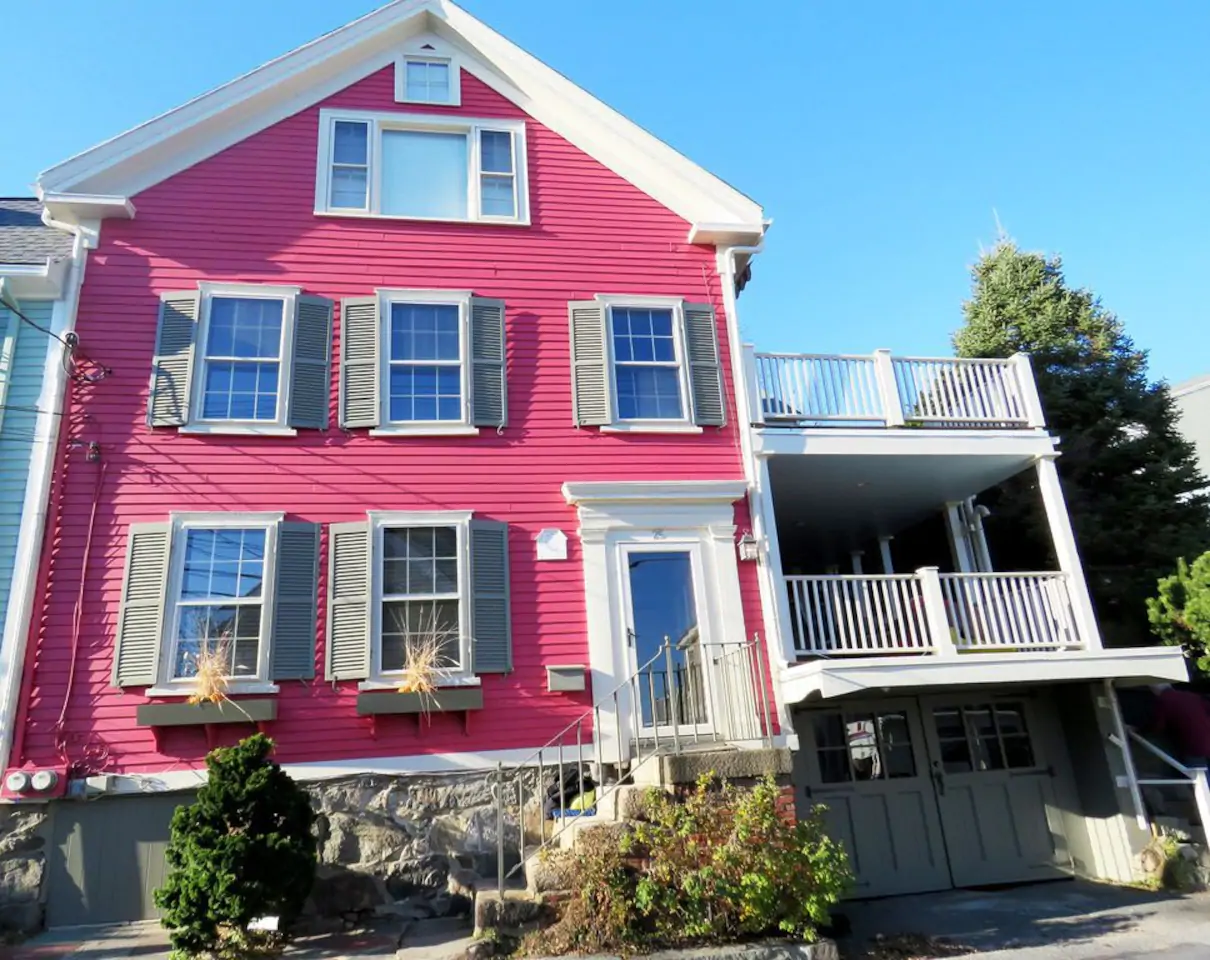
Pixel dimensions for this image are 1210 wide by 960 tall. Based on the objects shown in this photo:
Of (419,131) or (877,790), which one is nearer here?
(877,790)

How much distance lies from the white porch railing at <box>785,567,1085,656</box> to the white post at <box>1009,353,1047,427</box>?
2.00m

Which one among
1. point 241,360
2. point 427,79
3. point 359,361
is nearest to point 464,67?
point 427,79

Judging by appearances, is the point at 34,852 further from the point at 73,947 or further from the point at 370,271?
the point at 370,271

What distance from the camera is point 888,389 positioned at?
9.82m

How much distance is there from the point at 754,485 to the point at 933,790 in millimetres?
4107

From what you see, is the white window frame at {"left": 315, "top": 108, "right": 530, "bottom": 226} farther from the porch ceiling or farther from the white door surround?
the porch ceiling

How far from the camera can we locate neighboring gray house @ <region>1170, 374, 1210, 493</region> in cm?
2408

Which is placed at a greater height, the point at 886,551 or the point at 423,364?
the point at 423,364

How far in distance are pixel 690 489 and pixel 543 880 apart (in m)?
4.37

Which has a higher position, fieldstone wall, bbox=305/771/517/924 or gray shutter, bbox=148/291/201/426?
gray shutter, bbox=148/291/201/426

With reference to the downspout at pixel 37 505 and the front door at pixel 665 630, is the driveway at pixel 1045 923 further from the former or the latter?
the downspout at pixel 37 505

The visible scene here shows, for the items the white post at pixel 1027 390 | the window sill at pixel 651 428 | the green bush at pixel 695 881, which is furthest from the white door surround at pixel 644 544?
the white post at pixel 1027 390

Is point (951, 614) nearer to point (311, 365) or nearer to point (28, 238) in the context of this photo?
point (311, 365)

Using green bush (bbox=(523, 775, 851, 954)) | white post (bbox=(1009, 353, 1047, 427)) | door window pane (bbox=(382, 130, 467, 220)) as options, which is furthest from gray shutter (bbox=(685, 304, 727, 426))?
green bush (bbox=(523, 775, 851, 954))
